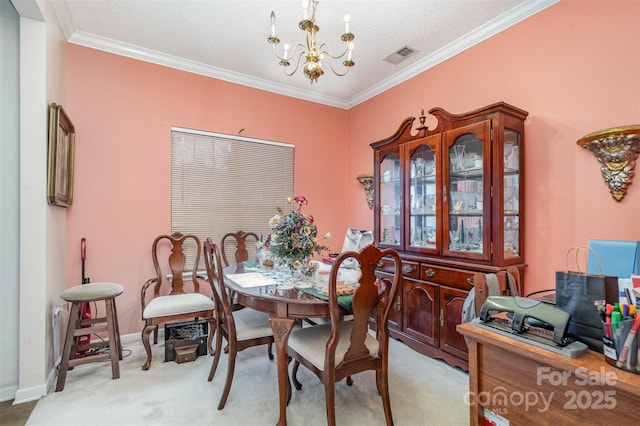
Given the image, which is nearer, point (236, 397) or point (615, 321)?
point (615, 321)

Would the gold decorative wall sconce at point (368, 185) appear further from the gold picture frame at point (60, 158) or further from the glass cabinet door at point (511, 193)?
the gold picture frame at point (60, 158)

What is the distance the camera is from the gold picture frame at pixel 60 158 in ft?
7.22

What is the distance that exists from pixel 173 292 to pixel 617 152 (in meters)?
3.75

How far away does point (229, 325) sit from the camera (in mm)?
2002

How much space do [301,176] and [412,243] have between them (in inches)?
70.8

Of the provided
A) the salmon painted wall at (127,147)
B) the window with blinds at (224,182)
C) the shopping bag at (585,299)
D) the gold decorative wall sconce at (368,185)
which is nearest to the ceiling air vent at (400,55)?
the gold decorative wall sconce at (368,185)

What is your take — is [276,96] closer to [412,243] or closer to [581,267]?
[412,243]

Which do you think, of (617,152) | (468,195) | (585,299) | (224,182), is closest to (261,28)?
(224,182)

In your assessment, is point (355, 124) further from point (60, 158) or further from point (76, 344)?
point (76, 344)

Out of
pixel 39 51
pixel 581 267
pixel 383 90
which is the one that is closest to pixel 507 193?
pixel 581 267

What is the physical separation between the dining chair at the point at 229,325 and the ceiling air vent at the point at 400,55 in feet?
8.50

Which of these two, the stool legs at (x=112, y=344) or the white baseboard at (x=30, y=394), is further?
the stool legs at (x=112, y=344)

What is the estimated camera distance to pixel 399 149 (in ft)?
10.1

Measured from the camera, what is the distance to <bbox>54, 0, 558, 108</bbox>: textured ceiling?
96.2 inches
